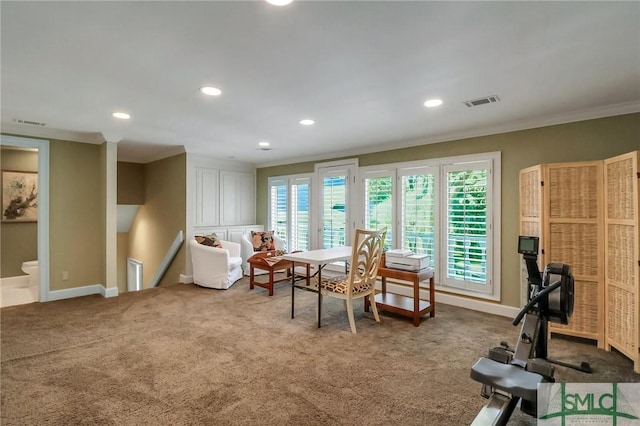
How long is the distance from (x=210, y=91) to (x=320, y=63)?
1.09 meters

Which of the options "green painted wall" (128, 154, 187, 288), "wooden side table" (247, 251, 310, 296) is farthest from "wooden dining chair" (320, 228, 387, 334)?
"green painted wall" (128, 154, 187, 288)

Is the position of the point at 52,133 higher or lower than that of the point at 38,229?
higher

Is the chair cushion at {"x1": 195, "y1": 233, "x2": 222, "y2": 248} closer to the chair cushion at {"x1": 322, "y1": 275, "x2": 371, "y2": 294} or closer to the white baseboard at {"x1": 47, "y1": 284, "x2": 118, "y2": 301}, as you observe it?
the white baseboard at {"x1": 47, "y1": 284, "x2": 118, "y2": 301}

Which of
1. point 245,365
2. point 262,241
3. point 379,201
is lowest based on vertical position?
point 245,365

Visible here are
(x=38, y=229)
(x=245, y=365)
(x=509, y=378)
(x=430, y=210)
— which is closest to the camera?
(x=509, y=378)

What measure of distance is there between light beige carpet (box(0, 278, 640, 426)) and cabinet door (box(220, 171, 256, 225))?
8.54 ft

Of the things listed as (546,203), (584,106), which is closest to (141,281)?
(546,203)

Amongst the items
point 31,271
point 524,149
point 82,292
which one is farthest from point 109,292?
point 524,149

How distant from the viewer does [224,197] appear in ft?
20.6

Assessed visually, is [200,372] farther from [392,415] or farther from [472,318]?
[472,318]

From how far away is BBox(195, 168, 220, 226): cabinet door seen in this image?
580cm

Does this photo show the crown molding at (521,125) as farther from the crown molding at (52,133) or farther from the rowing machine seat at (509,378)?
the crown molding at (52,133)

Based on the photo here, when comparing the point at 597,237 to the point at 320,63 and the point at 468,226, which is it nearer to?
the point at 468,226

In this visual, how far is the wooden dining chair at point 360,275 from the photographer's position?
330 centimetres
